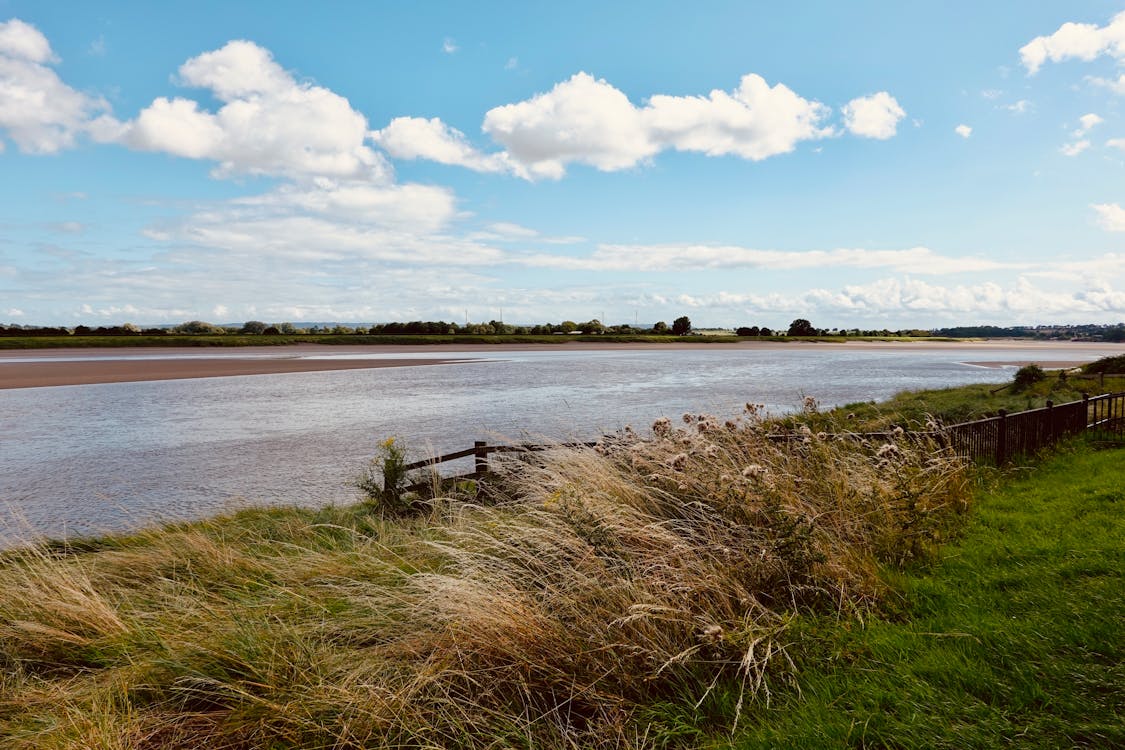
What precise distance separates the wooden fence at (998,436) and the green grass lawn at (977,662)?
337cm

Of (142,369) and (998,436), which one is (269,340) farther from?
(998,436)

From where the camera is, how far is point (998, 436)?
11977mm

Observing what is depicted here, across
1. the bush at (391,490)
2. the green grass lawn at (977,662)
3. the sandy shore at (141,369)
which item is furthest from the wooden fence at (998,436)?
the sandy shore at (141,369)

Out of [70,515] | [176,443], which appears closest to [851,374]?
[176,443]

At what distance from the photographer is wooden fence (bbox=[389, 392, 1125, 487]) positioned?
10.3 meters

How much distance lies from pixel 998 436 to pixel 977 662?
31.1 feet

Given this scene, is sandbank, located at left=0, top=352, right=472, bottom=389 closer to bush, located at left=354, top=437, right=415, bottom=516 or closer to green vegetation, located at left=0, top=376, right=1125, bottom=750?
bush, located at left=354, top=437, right=415, bottom=516

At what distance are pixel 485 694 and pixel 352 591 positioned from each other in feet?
7.51

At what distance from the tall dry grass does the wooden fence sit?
120 inches

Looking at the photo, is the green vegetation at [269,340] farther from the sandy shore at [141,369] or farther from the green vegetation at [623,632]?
the green vegetation at [623,632]

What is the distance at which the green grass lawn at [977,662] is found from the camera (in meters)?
3.50

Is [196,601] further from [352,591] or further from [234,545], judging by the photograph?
[234,545]

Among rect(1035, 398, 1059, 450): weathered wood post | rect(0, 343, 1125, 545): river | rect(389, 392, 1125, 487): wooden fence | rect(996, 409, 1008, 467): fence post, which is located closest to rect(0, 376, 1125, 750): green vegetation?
rect(389, 392, 1125, 487): wooden fence

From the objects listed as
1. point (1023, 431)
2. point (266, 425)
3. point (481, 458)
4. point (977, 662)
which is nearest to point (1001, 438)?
point (1023, 431)
